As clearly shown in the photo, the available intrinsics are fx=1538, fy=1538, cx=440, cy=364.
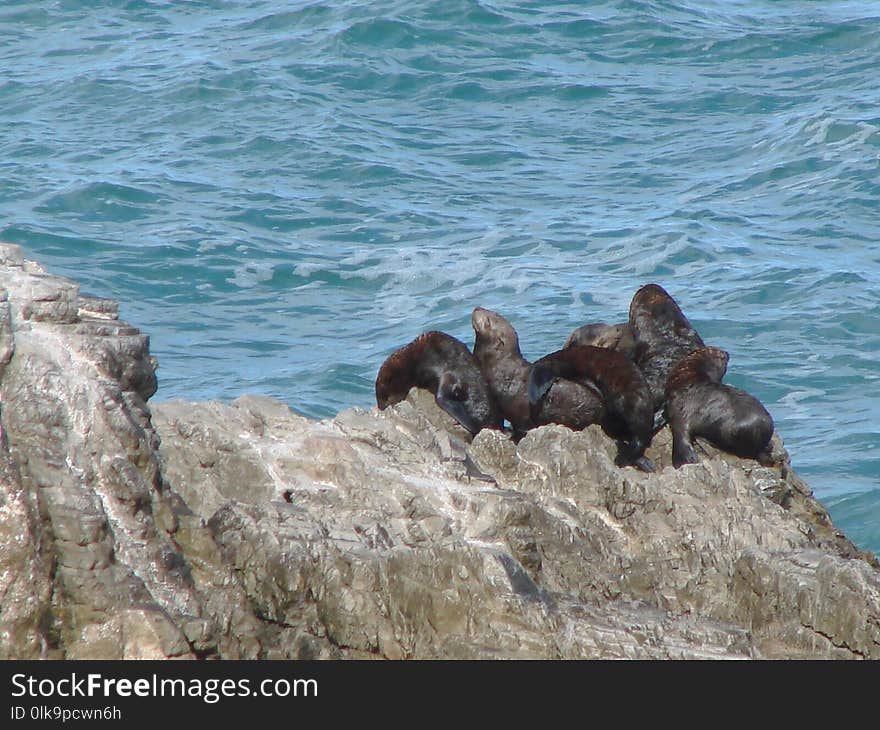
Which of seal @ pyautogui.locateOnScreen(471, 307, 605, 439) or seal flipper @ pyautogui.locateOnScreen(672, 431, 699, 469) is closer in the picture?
seal flipper @ pyautogui.locateOnScreen(672, 431, 699, 469)

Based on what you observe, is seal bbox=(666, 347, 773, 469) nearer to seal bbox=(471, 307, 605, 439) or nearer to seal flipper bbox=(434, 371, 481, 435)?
seal bbox=(471, 307, 605, 439)

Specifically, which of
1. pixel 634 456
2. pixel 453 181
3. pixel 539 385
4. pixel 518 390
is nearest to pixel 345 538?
pixel 634 456

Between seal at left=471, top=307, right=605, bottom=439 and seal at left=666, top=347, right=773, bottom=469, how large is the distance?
1.73 feet

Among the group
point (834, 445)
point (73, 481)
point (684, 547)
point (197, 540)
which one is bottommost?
point (834, 445)

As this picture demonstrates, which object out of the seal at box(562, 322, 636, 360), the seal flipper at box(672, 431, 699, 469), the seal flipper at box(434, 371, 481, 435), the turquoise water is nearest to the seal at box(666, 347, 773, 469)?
the seal flipper at box(672, 431, 699, 469)

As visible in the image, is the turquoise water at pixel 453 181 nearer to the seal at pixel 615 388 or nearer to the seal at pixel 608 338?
the seal at pixel 608 338

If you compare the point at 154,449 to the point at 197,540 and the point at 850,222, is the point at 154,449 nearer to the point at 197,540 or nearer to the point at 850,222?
the point at 197,540

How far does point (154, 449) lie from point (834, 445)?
10839 mm

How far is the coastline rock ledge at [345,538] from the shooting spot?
597 centimetres

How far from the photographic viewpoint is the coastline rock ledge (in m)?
5.97

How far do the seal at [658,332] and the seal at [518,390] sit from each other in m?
0.84

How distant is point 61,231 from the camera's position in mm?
21438

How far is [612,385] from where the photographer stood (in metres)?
10.1

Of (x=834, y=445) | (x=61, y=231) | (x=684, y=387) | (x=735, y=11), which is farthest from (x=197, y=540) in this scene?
(x=735, y=11)
